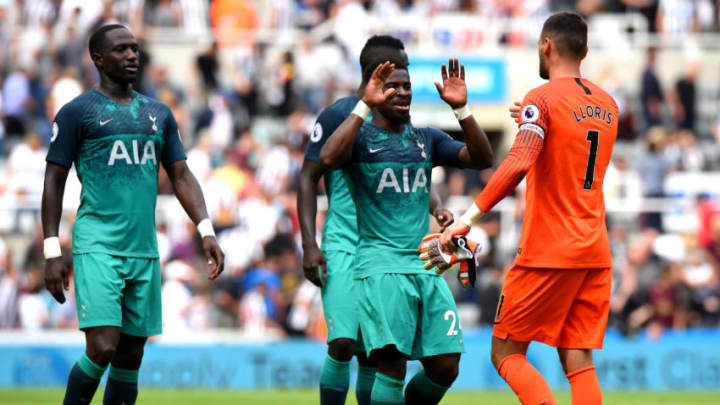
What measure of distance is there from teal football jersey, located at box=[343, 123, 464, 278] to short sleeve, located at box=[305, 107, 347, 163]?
74 centimetres

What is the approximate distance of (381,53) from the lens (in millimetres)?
8562

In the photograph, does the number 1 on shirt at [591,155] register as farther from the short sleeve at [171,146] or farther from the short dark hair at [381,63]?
the short sleeve at [171,146]

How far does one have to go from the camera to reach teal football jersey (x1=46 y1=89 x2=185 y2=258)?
8555 millimetres

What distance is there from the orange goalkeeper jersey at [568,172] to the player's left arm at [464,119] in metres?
0.51

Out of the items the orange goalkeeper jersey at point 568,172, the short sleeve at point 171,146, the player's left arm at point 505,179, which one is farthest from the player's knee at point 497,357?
the short sleeve at point 171,146

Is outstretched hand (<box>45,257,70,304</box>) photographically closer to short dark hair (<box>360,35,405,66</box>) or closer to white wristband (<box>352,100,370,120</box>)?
white wristband (<box>352,100,370,120</box>)

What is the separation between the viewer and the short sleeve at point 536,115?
7578 millimetres

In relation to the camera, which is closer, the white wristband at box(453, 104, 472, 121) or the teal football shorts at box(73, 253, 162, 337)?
A: the white wristband at box(453, 104, 472, 121)

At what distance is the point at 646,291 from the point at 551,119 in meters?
11.1

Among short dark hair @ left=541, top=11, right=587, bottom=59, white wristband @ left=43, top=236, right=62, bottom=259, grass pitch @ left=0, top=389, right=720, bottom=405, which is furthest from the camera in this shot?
grass pitch @ left=0, top=389, right=720, bottom=405

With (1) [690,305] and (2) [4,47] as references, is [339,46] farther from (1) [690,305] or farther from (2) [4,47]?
(1) [690,305]

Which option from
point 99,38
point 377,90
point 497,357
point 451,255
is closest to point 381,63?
point 377,90

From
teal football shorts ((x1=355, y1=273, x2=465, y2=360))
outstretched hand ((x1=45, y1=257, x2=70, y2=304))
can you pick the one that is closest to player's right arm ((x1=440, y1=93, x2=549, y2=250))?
teal football shorts ((x1=355, y1=273, x2=465, y2=360))

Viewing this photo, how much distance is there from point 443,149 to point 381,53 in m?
0.78
